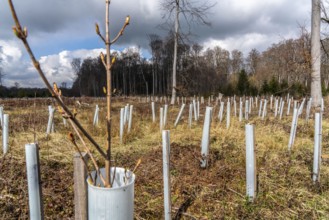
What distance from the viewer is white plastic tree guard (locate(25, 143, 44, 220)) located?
1458mm

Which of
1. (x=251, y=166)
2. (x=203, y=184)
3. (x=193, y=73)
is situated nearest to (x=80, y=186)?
(x=251, y=166)

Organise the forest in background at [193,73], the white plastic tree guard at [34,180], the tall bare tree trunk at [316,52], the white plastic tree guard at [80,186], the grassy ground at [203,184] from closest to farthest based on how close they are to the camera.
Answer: the white plastic tree guard at [80,186] < the white plastic tree guard at [34,180] < the grassy ground at [203,184] < the tall bare tree trunk at [316,52] < the forest in background at [193,73]

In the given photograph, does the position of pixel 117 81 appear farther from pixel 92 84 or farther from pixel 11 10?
pixel 11 10

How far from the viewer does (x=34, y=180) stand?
4.91 ft

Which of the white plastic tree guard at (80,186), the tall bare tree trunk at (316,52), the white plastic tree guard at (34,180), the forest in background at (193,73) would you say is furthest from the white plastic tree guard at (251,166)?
the forest in background at (193,73)

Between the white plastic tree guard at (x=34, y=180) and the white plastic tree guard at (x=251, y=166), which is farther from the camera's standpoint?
the white plastic tree guard at (x=251, y=166)

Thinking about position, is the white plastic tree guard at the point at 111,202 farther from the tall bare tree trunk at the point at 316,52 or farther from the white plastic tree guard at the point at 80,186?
the tall bare tree trunk at the point at 316,52

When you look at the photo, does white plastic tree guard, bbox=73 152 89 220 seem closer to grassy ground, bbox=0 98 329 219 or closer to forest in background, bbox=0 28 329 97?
grassy ground, bbox=0 98 329 219

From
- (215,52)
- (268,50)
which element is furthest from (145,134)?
(215,52)

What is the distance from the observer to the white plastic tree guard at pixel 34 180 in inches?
57.4

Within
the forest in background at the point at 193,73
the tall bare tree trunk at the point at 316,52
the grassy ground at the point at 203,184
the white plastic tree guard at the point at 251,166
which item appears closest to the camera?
the grassy ground at the point at 203,184

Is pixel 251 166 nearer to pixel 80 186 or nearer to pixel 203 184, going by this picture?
pixel 203 184

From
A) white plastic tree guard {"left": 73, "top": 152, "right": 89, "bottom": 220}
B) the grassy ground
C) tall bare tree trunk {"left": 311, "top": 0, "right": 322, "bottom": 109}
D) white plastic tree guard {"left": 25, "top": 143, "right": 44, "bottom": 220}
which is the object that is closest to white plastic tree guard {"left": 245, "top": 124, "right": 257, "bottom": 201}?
the grassy ground

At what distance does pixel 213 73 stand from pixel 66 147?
165 feet
